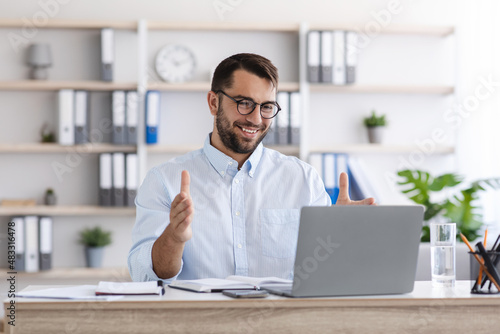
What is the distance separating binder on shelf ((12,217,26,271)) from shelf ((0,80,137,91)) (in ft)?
2.51

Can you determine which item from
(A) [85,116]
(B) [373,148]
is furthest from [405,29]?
(A) [85,116]

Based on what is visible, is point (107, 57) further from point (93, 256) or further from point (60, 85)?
point (93, 256)

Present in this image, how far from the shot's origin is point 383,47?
4.05m

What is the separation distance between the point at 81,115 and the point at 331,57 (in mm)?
1500

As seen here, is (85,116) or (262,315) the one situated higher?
(85,116)

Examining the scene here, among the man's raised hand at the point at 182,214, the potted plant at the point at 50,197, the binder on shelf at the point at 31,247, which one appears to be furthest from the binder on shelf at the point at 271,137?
the man's raised hand at the point at 182,214

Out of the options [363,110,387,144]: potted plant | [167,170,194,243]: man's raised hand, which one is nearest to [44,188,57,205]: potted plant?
[363,110,387,144]: potted plant

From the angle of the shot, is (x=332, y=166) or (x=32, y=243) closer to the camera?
(x=32, y=243)

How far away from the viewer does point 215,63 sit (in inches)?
156

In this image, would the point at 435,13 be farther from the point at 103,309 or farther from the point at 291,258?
the point at 103,309

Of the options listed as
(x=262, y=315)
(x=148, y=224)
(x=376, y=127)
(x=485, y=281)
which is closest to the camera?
(x=262, y=315)

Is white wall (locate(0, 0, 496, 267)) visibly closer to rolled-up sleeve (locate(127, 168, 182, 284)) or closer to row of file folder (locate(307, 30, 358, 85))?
row of file folder (locate(307, 30, 358, 85))

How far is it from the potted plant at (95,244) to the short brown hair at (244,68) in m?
2.07

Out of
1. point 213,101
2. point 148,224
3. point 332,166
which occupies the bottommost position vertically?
point 148,224
